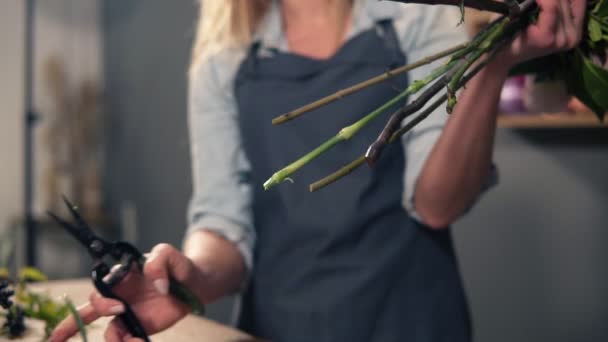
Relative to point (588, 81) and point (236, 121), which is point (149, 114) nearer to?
point (236, 121)

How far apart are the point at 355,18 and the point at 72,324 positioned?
2.16 feet

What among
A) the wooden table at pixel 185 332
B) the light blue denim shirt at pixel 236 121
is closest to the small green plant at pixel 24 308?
the wooden table at pixel 185 332

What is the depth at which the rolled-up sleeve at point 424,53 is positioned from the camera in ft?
3.14

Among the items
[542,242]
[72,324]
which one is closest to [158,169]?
[542,242]

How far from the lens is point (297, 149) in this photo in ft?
3.51

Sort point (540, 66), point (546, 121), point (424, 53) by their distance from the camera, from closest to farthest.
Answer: point (540, 66), point (424, 53), point (546, 121)

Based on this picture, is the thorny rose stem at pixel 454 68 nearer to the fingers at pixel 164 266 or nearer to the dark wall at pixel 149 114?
the fingers at pixel 164 266

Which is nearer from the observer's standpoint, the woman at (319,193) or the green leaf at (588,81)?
the green leaf at (588,81)

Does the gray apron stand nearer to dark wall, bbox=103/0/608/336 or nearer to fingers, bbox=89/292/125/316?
fingers, bbox=89/292/125/316

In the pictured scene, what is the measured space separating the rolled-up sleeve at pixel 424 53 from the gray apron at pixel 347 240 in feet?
0.09

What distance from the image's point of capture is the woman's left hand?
20.8 inches

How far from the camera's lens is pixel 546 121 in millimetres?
1550

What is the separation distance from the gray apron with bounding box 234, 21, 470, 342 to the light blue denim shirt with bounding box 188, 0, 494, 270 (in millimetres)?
31

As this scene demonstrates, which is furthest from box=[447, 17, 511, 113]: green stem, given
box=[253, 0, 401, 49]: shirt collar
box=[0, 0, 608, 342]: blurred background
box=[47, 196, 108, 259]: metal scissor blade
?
box=[0, 0, 608, 342]: blurred background
